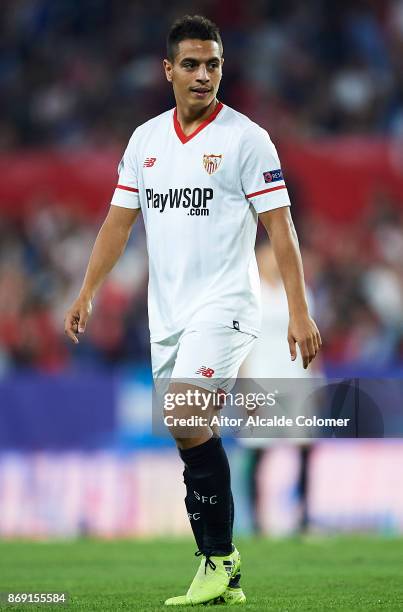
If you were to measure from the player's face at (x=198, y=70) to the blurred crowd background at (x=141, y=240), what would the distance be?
4274mm

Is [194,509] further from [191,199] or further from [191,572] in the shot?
[191,572]

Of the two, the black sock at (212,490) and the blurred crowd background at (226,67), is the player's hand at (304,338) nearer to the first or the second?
the black sock at (212,490)

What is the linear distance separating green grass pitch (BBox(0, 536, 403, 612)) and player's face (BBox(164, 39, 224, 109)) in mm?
2200

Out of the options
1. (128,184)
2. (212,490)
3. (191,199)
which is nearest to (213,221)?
(191,199)

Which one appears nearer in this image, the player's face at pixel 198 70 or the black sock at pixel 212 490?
the black sock at pixel 212 490

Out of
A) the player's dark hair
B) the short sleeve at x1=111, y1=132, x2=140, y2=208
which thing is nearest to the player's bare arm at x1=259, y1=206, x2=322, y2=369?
the short sleeve at x1=111, y1=132, x2=140, y2=208

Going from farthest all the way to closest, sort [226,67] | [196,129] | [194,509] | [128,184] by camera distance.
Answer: [226,67]
[128,184]
[196,129]
[194,509]

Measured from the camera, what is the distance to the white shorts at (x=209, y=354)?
17.8ft

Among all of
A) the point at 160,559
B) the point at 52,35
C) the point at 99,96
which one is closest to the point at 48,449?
the point at 160,559

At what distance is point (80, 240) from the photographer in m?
14.0

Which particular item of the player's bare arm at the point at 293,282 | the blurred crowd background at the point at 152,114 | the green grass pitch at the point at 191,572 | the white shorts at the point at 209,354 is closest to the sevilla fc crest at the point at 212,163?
the player's bare arm at the point at 293,282

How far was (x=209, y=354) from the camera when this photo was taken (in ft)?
17.9

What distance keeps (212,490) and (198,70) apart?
5.99 feet

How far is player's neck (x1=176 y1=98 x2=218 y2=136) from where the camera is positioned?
18.8ft
